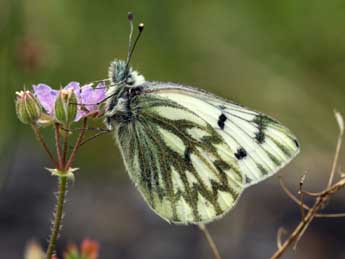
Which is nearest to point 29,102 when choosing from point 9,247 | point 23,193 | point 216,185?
point 216,185

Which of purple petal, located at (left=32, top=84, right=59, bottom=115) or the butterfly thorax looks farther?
the butterfly thorax

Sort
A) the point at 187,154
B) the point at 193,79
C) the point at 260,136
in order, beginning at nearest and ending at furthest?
the point at 260,136, the point at 187,154, the point at 193,79

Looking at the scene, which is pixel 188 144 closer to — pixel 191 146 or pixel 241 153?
pixel 191 146

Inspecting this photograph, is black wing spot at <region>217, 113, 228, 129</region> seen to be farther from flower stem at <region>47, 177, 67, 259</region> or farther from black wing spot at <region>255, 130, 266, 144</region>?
flower stem at <region>47, 177, 67, 259</region>

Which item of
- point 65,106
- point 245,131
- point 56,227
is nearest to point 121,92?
point 65,106

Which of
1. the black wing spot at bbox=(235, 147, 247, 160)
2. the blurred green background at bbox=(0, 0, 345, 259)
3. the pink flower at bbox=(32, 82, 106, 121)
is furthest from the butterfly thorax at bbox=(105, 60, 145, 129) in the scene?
the blurred green background at bbox=(0, 0, 345, 259)

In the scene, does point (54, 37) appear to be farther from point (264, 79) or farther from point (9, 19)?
point (264, 79)

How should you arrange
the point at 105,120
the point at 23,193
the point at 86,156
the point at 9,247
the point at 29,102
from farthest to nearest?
the point at 86,156 → the point at 23,193 → the point at 9,247 → the point at 105,120 → the point at 29,102
